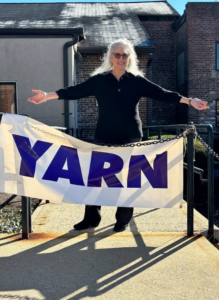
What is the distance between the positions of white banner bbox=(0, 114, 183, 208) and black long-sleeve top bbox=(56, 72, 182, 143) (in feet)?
0.62

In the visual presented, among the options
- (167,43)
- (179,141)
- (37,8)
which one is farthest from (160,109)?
(179,141)

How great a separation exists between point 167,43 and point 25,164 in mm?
16592

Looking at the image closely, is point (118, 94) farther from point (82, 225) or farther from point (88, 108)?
point (88, 108)

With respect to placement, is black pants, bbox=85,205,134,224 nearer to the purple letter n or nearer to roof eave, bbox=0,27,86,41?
the purple letter n

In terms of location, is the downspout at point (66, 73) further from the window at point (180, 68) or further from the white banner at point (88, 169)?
the white banner at point (88, 169)

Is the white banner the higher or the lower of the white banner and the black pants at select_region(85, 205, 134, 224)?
the higher

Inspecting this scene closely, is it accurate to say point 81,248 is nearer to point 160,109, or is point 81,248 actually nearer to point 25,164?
point 25,164

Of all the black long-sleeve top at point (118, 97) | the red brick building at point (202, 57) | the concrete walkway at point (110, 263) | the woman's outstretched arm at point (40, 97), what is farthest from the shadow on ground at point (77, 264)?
the red brick building at point (202, 57)

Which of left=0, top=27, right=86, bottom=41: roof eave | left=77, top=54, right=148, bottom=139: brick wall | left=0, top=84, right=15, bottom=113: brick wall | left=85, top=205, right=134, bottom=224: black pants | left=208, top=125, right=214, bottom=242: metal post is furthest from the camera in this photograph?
left=77, top=54, right=148, bottom=139: brick wall

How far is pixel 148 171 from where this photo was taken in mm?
3443

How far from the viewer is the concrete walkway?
2424 mm

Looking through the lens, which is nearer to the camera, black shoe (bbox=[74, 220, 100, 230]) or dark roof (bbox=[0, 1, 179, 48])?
black shoe (bbox=[74, 220, 100, 230])

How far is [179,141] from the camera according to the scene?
351cm

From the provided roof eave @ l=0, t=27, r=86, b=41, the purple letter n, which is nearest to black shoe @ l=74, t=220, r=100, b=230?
the purple letter n
